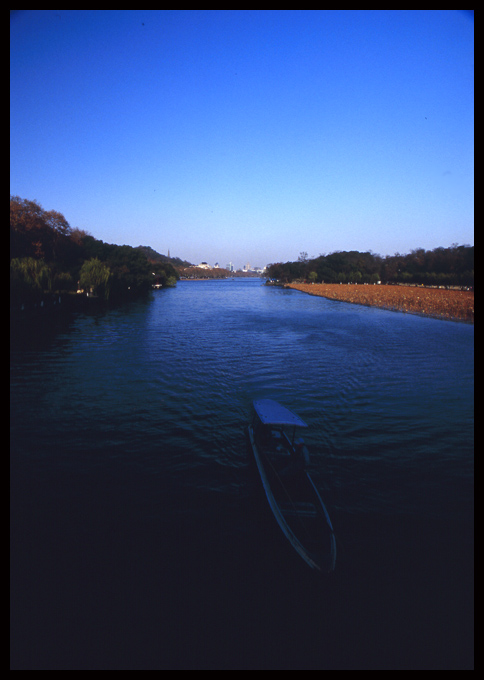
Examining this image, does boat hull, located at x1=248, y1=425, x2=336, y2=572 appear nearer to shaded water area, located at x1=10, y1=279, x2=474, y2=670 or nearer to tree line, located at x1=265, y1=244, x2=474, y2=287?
shaded water area, located at x1=10, y1=279, x2=474, y2=670

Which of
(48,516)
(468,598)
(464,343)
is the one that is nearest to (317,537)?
(468,598)

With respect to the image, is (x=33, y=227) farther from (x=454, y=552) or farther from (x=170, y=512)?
(x=454, y=552)

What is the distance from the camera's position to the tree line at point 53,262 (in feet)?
108

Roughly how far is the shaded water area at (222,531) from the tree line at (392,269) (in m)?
31.7

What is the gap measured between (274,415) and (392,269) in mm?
91631

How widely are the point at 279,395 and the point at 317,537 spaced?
375 inches

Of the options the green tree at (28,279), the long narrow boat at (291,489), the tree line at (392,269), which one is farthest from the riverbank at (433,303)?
the green tree at (28,279)

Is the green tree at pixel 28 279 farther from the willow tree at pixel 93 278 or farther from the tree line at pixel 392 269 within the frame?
the tree line at pixel 392 269

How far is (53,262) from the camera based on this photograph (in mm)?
43375

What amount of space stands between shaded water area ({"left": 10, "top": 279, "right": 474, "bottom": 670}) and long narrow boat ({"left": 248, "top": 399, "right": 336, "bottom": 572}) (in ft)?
1.44

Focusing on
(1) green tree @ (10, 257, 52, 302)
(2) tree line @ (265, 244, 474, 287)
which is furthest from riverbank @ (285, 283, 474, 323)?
(1) green tree @ (10, 257, 52, 302)

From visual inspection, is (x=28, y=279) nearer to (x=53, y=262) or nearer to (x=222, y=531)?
(x=53, y=262)
